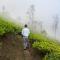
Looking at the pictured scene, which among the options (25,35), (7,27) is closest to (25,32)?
(25,35)

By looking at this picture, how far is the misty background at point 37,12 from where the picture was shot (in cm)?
202

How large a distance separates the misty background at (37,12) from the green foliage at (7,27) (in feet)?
0.32

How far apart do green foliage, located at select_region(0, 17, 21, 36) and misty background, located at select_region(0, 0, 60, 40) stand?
3.9 inches

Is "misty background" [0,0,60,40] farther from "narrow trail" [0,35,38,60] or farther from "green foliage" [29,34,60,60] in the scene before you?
"narrow trail" [0,35,38,60]

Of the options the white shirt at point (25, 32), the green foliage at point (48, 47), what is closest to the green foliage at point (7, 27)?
the white shirt at point (25, 32)

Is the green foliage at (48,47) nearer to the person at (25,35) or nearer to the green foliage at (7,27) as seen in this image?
the person at (25,35)

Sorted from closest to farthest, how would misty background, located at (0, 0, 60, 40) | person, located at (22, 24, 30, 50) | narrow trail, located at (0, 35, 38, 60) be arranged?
narrow trail, located at (0, 35, 38, 60) → person, located at (22, 24, 30, 50) → misty background, located at (0, 0, 60, 40)

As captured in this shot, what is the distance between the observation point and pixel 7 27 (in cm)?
191

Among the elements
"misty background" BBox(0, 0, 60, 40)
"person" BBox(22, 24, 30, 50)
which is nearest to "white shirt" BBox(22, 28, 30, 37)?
"person" BBox(22, 24, 30, 50)

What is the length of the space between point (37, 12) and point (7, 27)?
331 mm

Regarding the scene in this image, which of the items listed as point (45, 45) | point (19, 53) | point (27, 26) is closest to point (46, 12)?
point (27, 26)

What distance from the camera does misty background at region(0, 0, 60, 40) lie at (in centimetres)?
202

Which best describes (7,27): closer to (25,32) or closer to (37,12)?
(25,32)

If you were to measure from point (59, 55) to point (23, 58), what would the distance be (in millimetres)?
306
